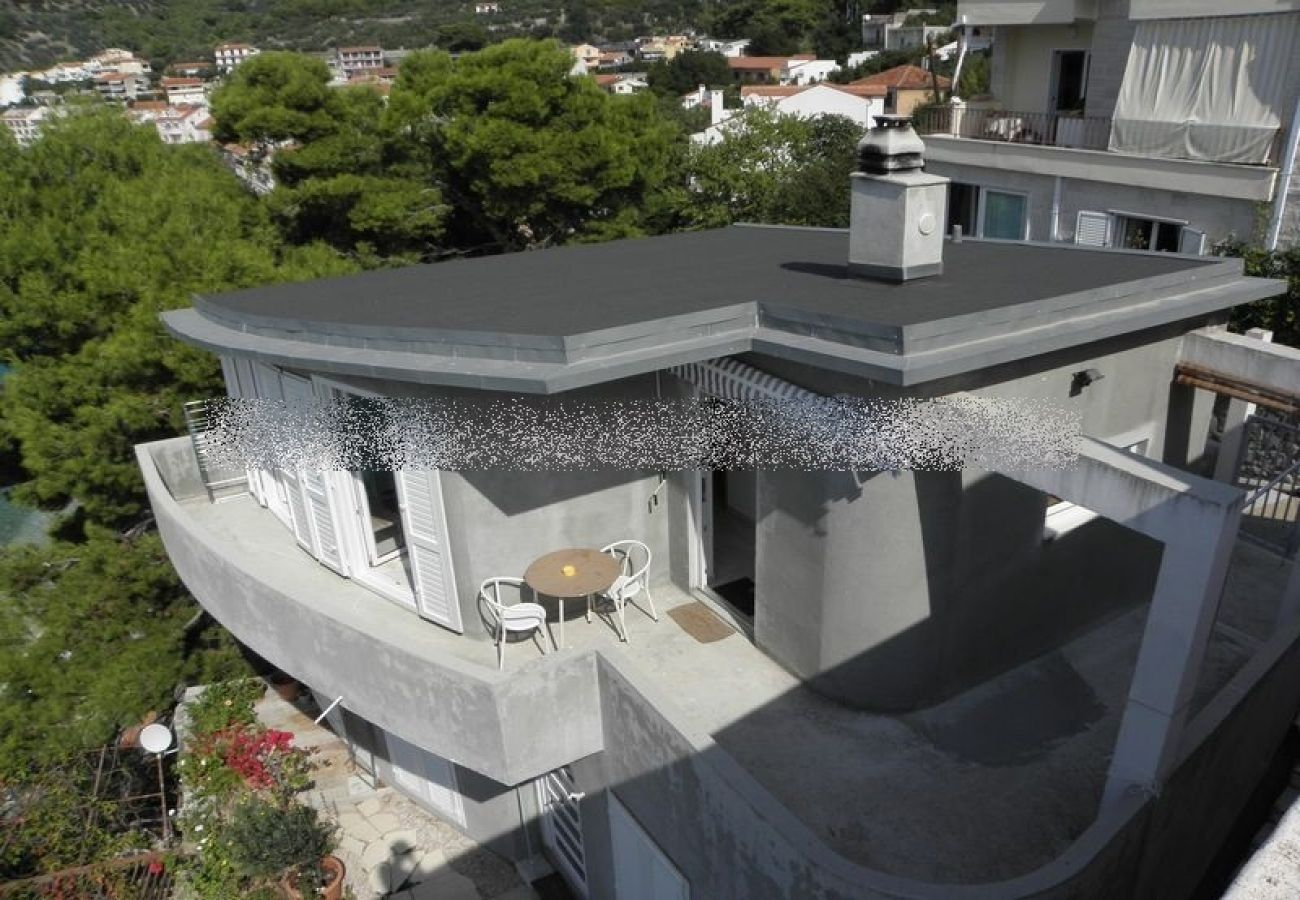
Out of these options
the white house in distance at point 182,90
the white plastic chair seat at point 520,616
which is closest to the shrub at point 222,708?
the white plastic chair seat at point 520,616

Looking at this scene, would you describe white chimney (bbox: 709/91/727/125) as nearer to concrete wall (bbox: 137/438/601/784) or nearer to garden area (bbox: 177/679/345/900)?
garden area (bbox: 177/679/345/900)

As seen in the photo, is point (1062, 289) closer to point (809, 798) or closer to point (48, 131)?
point (809, 798)

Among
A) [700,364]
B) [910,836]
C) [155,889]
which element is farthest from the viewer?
[155,889]

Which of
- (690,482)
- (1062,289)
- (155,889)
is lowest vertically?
(155,889)

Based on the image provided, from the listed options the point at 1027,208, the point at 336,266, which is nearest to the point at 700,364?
the point at 336,266

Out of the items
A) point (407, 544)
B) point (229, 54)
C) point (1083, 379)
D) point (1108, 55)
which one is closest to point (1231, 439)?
point (1083, 379)

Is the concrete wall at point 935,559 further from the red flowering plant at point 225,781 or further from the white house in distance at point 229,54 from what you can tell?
the white house in distance at point 229,54
